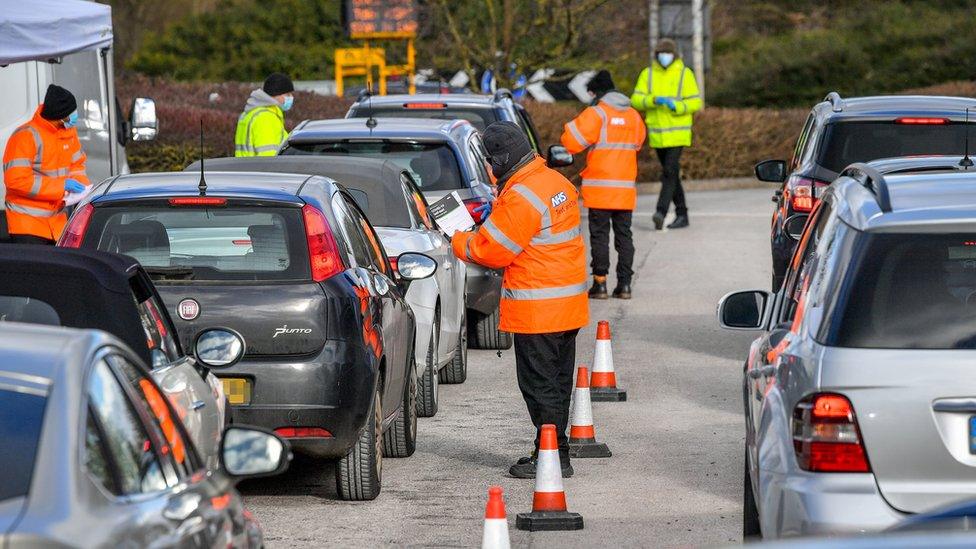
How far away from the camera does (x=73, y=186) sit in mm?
13102

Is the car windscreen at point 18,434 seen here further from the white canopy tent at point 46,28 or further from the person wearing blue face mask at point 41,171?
the person wearing blue face mask at point 41,171

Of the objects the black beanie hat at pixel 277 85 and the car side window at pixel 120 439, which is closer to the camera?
the car side window at pixel 120 439

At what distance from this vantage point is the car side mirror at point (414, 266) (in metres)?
9.14

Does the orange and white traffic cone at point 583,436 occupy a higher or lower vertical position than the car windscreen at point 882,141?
lower

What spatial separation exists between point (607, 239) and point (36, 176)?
5.09m

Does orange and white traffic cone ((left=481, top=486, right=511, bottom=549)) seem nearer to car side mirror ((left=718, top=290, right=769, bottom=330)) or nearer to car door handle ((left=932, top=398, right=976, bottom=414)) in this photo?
car side mirror ((left=718, top=290, right=769, bottom=330))

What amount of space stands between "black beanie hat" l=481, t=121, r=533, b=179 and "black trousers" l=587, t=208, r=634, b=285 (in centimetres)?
722

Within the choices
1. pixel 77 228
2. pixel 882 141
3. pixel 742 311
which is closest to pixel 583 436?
pixel 742 311

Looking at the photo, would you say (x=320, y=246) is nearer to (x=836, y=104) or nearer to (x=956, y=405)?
(x=956, y=405)

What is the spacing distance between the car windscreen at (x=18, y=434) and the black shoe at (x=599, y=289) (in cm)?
1239

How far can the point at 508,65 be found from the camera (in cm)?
2689

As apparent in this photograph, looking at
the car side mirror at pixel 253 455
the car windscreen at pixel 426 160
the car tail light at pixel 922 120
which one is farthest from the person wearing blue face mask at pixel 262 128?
the car side mirror at pixel 253 455

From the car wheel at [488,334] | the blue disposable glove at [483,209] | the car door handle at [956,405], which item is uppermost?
the car door handle at [956,405]

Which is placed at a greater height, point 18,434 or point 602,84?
point 18,434
